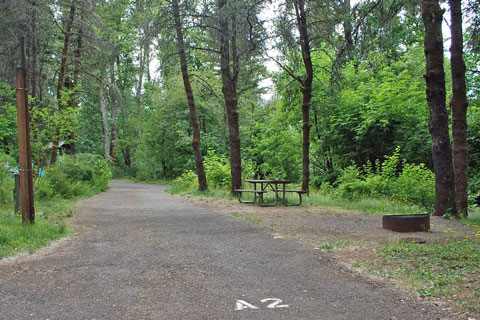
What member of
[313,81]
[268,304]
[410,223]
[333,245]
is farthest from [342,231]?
[313,81]

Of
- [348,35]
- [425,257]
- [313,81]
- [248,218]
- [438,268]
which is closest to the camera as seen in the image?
[438,268]

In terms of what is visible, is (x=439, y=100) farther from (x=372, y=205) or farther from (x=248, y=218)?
(x=248, y=218)

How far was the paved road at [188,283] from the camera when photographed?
3.31m

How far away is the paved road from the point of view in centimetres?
331

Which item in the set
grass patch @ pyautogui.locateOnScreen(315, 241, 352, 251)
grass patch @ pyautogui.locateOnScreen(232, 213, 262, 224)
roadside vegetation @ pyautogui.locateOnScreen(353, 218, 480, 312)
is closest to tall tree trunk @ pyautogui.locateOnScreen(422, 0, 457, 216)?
roadside vegetation @ pyautogui.locateOnScreen(353, 218, 480, 312)

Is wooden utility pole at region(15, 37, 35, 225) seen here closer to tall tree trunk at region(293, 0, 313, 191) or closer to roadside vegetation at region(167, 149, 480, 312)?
roadside vegetation at region(167, 149, 480, 312)

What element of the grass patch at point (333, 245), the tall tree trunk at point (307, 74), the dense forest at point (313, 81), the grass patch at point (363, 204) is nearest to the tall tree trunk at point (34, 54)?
the dense forest at point (313, 81)

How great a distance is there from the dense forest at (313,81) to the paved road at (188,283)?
5730 mm

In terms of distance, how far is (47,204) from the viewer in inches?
443

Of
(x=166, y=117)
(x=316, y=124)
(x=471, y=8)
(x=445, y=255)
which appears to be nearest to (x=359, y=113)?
(x=316, y=124)

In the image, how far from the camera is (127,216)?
376 inches

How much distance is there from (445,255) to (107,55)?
17476 millimetres

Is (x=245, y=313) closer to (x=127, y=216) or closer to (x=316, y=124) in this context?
(x=127, y=216)

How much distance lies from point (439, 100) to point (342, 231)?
403 cm
